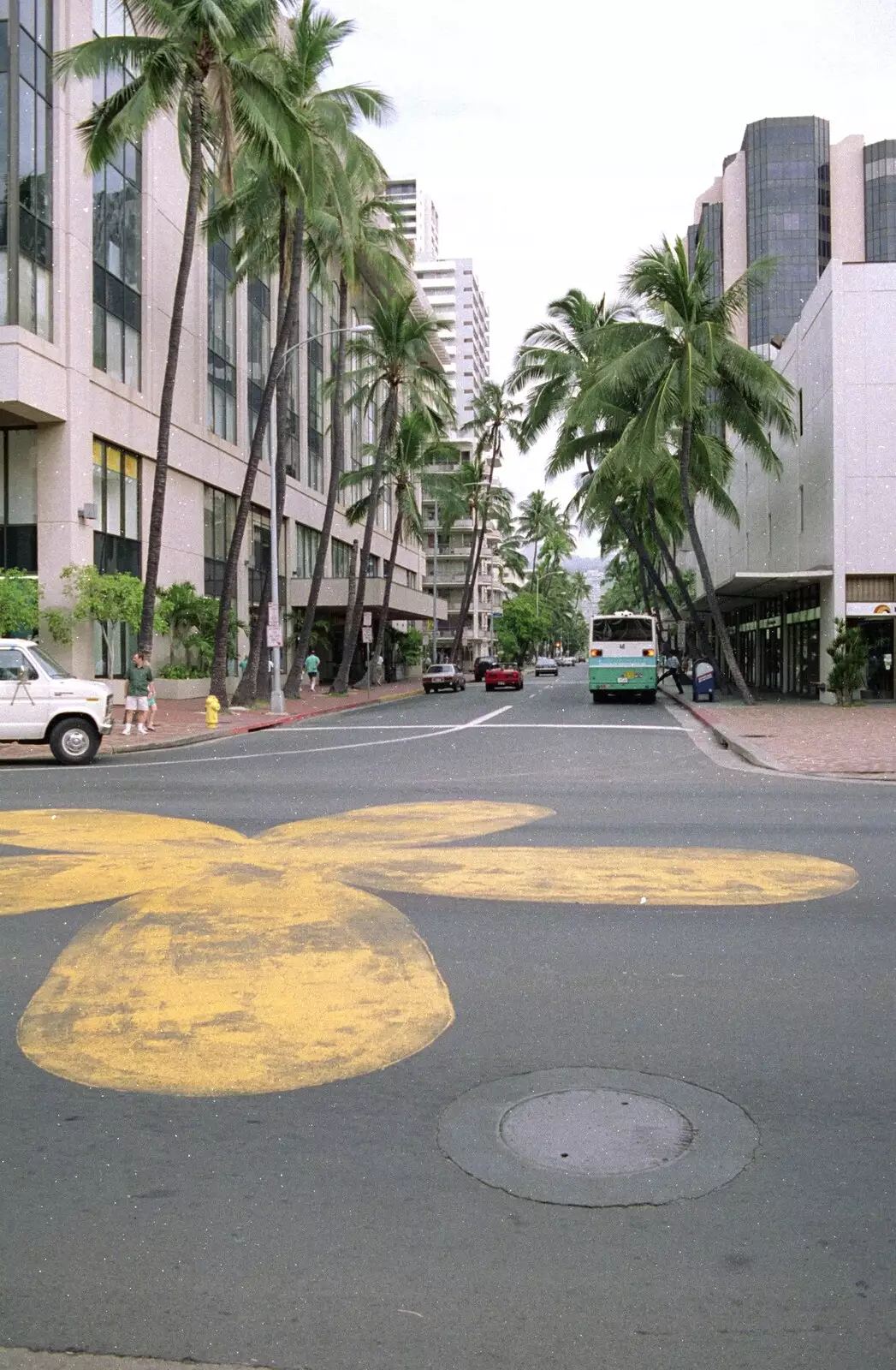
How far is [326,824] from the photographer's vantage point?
1124 centimetres

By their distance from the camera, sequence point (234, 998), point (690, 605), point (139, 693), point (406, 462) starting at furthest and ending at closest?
point (406, 462) < point (690, 605) < point (139, 693) < point (234, 998)

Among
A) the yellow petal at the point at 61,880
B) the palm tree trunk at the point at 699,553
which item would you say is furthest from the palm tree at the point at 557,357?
the yellow petal at the point at 61,880

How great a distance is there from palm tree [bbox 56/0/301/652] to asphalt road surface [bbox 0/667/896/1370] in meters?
18.8

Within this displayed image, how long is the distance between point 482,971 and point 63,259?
29902 millimetres

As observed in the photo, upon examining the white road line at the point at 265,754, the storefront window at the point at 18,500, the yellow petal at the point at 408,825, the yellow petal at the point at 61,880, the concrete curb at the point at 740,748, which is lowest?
the white road line at the point at 265,754

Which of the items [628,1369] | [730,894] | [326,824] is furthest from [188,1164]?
[326,824]

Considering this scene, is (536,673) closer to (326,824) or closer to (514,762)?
(514,762)

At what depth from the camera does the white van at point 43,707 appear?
18.4 metres

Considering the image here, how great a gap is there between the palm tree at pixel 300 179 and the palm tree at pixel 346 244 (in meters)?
0.75

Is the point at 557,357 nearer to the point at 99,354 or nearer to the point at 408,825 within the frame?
the point at 99,354

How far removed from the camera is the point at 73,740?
60.8 ft

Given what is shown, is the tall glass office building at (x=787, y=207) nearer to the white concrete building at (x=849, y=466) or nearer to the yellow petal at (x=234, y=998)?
the white concrete building at (x=849, y=466)

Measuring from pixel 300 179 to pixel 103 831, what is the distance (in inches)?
928

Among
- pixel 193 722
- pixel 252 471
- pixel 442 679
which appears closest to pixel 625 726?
pixel 193 722
